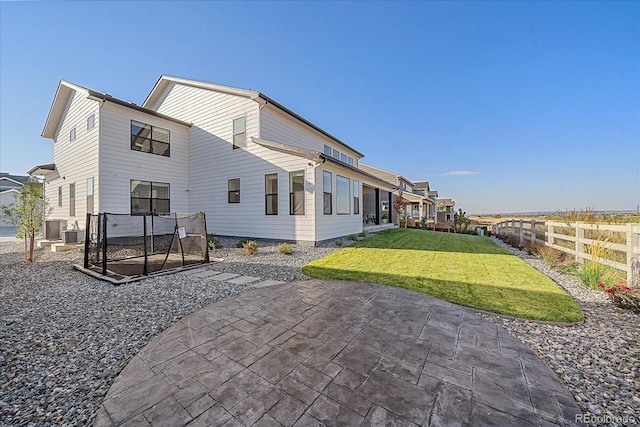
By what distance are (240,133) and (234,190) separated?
2.68m

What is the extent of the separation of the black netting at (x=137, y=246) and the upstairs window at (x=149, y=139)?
3.32m

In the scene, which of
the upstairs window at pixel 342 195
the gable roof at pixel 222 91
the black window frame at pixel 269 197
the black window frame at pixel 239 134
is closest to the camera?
the black window frame at pixel 269 197

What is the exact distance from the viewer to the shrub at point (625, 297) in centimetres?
385

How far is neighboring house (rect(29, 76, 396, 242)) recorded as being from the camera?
10.1 metres

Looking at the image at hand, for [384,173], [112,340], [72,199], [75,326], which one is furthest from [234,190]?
[384,173]

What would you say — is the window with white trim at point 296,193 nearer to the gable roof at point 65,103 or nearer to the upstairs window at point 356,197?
the upstairs window at point 356,197

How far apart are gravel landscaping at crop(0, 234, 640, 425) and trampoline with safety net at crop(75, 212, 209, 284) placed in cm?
68

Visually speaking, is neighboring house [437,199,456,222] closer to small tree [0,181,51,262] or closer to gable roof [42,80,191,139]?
gable roof [42,80,191,139]

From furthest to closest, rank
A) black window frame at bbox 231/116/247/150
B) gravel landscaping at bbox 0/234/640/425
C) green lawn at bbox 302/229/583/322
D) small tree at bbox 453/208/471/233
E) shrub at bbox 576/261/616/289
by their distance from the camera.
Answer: small tree at bbox 453/208/471/233 < black window frame at bbox 231/116/247/150 < shrub at bbox 576/261/616/289 < green lawn at bbox 302/229/583/322 < gravel landscaping at bbox 0/234/640/425

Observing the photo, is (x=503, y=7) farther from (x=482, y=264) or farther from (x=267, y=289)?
(x=267, y=289)

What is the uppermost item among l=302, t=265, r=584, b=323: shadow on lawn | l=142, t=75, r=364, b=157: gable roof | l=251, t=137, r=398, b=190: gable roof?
l=142, t=75, r=364, b=157: gable roof

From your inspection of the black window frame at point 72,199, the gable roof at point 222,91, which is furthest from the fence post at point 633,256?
the black window frame at point 72,199

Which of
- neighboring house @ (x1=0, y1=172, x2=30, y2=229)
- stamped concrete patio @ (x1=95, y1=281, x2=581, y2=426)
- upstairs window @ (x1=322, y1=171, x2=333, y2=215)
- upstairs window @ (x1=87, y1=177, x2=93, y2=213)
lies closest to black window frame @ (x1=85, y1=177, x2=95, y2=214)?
upstairs window @ (x1=87, y1=177, x2=93, y2=213)

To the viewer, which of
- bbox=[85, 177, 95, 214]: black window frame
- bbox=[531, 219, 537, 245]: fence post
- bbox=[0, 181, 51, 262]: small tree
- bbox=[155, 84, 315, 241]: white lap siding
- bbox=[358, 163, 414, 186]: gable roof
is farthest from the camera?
bbox=[358, 163, 414, 186]: gable roof
